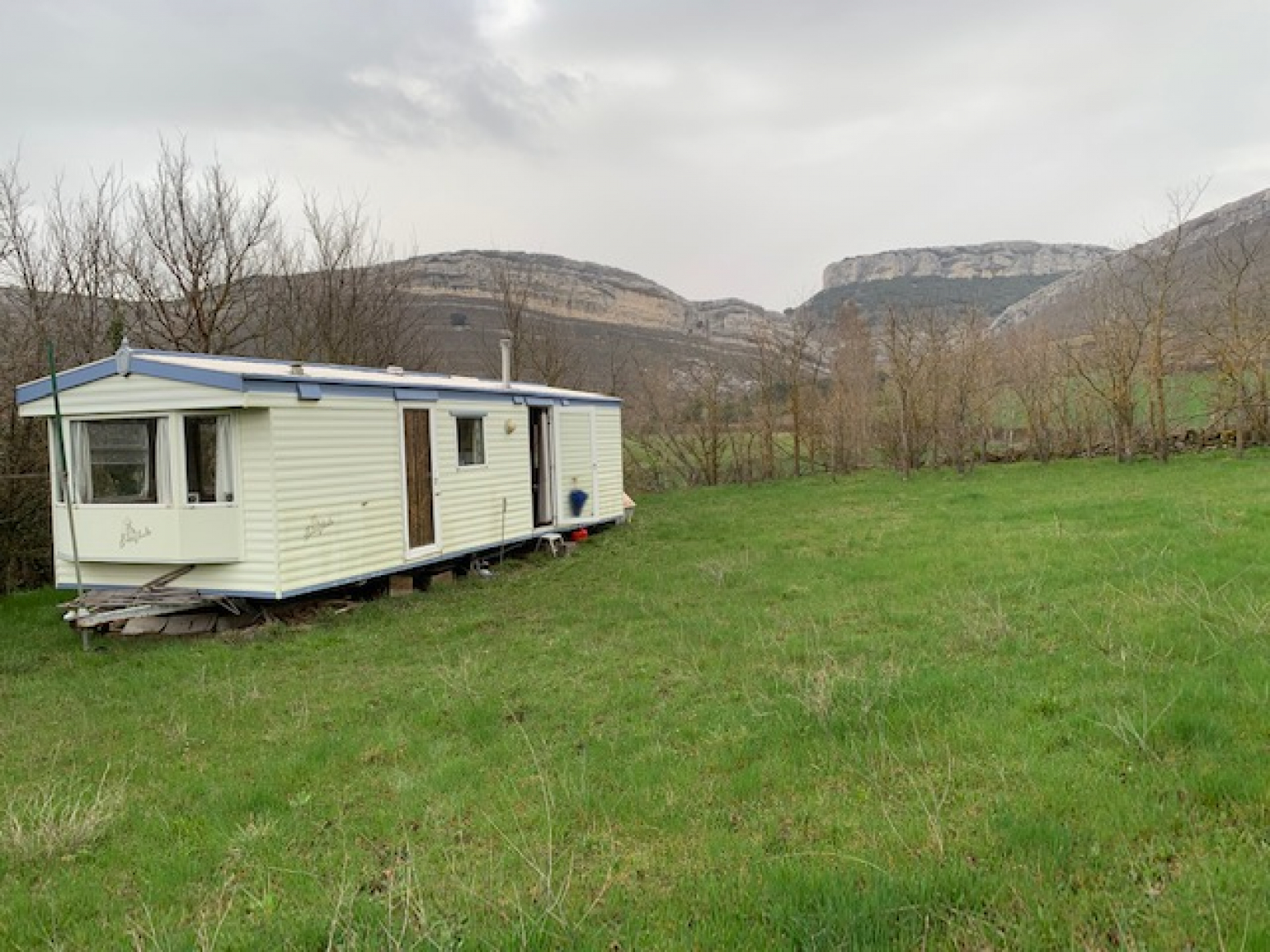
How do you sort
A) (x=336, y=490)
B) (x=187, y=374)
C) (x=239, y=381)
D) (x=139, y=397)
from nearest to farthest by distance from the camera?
(x=239, y=381), (x=187, y=374), (x=139, y=397), (x=336, y=490)

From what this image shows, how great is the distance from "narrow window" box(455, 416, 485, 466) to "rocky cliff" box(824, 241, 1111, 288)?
6955cm

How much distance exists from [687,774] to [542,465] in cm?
943

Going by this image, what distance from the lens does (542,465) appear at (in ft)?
42.0

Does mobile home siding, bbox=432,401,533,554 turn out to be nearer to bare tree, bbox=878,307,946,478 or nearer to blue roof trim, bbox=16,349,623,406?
blue roof trim, bbox=16,349,623,406

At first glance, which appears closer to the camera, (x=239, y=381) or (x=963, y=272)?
(x=239, y=381)

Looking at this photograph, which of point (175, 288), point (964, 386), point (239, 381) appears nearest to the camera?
point (239, 381)

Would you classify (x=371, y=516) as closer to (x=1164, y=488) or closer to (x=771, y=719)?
(x=771, y=719)

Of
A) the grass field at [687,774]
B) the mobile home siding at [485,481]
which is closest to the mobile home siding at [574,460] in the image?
the mobile home siding at [485,481]

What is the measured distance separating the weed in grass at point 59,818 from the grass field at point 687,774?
18 mm

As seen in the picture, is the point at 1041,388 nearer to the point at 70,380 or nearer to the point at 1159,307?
the point at 1159,307

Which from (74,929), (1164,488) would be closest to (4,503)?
(74,929)

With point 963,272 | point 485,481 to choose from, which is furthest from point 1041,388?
point 963,272

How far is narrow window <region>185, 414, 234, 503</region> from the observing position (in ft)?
26.0

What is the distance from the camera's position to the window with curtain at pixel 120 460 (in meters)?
8.09
